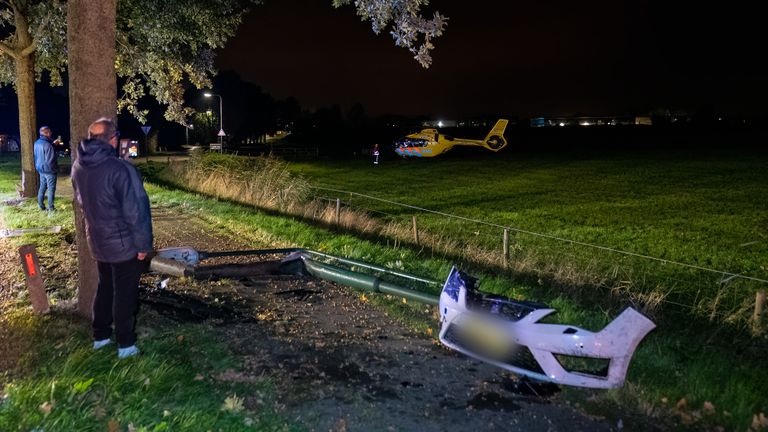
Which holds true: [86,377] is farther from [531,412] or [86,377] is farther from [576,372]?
[576,372]

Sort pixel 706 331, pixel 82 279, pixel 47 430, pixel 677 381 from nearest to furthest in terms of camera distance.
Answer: pixel 47 430, pixel 677 381, pixel 82 279, pixel 706 331

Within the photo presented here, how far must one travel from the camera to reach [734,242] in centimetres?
1644

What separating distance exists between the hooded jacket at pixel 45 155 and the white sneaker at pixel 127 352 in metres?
9.71

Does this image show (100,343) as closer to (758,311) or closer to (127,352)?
(127,352)

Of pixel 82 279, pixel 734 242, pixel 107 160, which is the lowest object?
pixel 734 242

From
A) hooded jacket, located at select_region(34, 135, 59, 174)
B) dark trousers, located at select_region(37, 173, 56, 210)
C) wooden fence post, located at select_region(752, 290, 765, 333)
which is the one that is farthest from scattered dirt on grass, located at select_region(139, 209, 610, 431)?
dark trousers, located at select_region(37, 173, 56, 210)

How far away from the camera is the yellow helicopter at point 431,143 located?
4994cm

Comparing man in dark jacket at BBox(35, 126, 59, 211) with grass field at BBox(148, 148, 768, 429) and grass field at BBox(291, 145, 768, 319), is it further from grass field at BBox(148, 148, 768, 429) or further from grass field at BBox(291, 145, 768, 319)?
grass field at BBox(291, 145, 768, 319)

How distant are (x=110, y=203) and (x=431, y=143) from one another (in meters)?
45.8

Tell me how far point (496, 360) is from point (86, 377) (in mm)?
3138

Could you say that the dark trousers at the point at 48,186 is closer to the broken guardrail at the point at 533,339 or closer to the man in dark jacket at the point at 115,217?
the man in dark jacket at the point at 115,217

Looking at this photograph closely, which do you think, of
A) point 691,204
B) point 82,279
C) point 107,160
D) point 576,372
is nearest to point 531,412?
point 576,372

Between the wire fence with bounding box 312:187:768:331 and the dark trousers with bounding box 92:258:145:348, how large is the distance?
604 cm

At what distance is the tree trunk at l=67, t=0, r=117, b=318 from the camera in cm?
529
